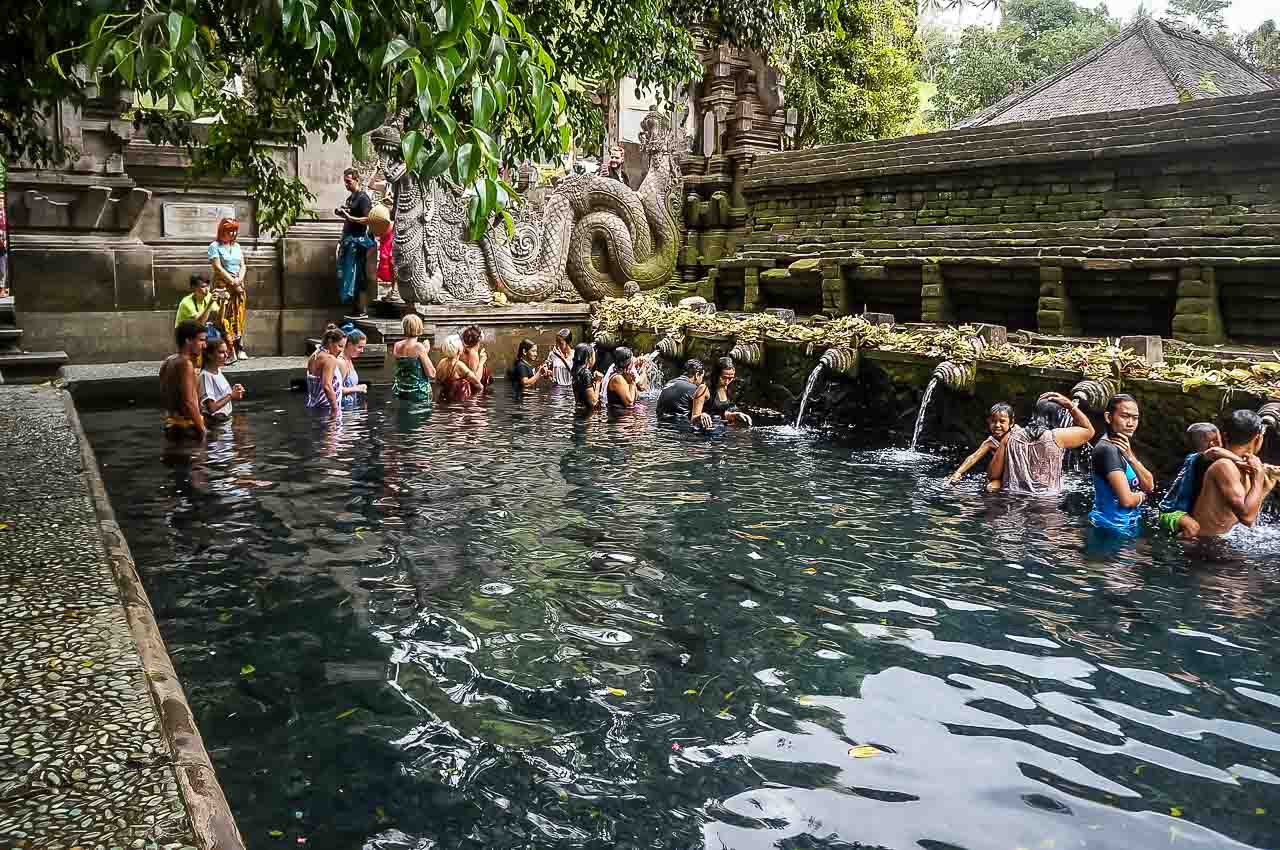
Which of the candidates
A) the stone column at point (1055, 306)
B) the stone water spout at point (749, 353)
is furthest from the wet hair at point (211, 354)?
the stone column at point (1055, 306)

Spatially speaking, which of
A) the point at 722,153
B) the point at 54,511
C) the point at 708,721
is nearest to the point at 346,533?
the point at 54,511

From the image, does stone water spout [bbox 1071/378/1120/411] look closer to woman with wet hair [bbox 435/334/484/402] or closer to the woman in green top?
woman with wet hair [bbox 435/334/484/402]

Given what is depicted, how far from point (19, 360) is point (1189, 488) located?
1166cm

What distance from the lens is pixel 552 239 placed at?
1673cm

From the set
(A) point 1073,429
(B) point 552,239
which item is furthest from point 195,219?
(A) point 1073,429

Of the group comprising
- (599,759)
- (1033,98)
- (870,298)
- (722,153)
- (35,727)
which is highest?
(1033,98)

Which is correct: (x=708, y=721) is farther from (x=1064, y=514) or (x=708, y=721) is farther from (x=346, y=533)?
(x=1064, y=514)

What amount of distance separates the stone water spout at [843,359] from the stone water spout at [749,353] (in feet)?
4.38

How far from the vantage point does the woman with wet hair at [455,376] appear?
13055mm

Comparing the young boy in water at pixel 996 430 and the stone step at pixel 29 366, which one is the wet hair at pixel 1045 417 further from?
the stone step at pixel 29 366

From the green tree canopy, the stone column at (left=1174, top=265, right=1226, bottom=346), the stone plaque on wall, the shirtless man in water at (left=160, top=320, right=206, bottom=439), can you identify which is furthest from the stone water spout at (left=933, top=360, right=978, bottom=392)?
the green tree canopy

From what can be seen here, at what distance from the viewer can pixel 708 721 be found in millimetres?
4191

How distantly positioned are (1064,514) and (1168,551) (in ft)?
3.43

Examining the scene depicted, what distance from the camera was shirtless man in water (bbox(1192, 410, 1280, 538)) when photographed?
662 cm
